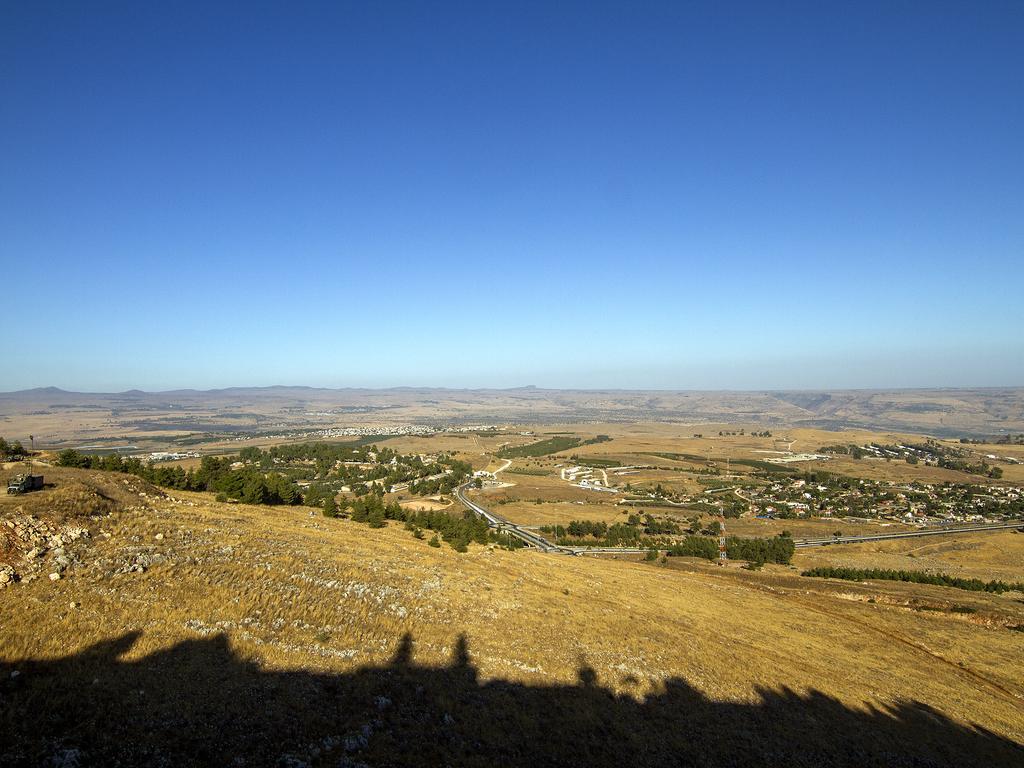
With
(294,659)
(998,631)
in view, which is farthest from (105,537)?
(998,631)

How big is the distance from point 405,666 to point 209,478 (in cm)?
5473

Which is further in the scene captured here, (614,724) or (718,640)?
(718,640)

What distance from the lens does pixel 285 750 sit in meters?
14.1

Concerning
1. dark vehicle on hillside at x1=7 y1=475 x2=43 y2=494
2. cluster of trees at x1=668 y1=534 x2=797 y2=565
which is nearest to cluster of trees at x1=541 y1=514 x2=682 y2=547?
cluster of trees at x1=668 y1=534 x2=797 y2=565

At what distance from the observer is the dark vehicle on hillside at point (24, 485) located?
31.7m

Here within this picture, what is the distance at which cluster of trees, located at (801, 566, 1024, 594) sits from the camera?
6288 centimetres

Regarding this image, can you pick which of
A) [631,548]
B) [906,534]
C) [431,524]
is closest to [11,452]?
[431,524]

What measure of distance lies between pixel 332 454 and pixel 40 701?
154m

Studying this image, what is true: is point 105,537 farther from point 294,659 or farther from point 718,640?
point 718,640

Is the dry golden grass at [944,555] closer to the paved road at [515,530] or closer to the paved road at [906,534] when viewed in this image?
the paved road at [906,534]

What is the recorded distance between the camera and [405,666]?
2119cm

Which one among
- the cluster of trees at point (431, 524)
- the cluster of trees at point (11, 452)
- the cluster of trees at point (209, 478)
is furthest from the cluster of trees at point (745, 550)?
the cluster of trees at point (11, 452)

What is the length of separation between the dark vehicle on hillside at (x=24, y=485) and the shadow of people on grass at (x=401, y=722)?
22.1 m

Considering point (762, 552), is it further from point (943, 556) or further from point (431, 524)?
point (431, 524)
